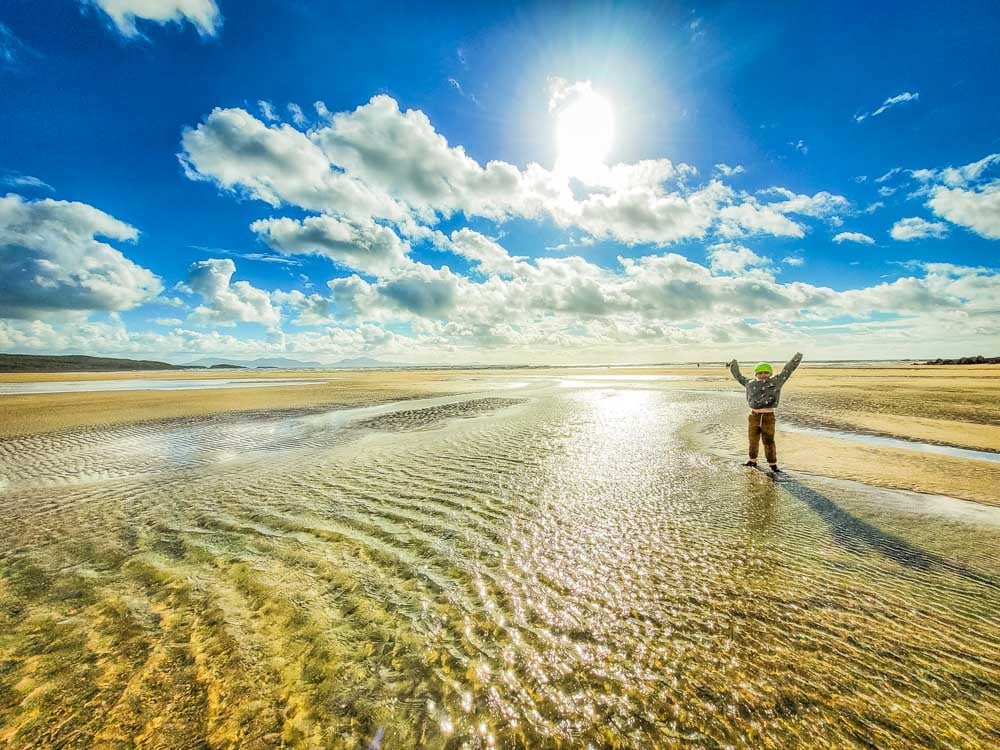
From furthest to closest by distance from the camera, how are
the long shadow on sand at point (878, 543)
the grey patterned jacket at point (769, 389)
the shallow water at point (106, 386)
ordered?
the shallow water at point (106, 386) → the grey patterned jacket at point (769, 389) → the long shadow on sand at point (878, 543)

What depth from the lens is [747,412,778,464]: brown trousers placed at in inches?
417

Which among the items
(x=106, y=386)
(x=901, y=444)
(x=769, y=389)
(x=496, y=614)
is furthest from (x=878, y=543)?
(x=106, y=386)

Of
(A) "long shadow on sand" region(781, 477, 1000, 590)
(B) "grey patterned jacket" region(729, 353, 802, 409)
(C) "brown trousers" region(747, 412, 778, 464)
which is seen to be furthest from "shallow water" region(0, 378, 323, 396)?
(A) "long shadow on sand" region(781, 477, 1000, 590)

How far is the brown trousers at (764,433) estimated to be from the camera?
1059 centimetres

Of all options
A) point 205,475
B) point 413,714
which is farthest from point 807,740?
point 205,475

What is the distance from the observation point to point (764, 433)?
10.8 meters

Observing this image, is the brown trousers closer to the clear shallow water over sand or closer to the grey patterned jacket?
the grey patterned jacket

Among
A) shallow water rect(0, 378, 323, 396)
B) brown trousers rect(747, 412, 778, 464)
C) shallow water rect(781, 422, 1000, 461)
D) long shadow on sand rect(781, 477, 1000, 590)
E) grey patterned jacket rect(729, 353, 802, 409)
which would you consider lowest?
shallow water rect(0, 378, 323, 396)

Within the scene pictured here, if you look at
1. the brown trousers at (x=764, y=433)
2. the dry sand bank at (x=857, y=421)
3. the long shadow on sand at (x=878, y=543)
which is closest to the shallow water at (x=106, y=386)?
the dry sand bank at (x=857, y=421)

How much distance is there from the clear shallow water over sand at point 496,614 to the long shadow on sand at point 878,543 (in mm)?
51

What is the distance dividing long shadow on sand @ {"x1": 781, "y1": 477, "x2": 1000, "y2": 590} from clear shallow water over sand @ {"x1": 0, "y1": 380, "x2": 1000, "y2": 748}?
0.05 m

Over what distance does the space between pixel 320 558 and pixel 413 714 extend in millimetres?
3398

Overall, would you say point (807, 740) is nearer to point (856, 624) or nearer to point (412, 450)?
point (856, 624)

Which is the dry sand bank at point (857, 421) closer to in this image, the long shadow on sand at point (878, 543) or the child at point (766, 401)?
the child at point (766, 401)
